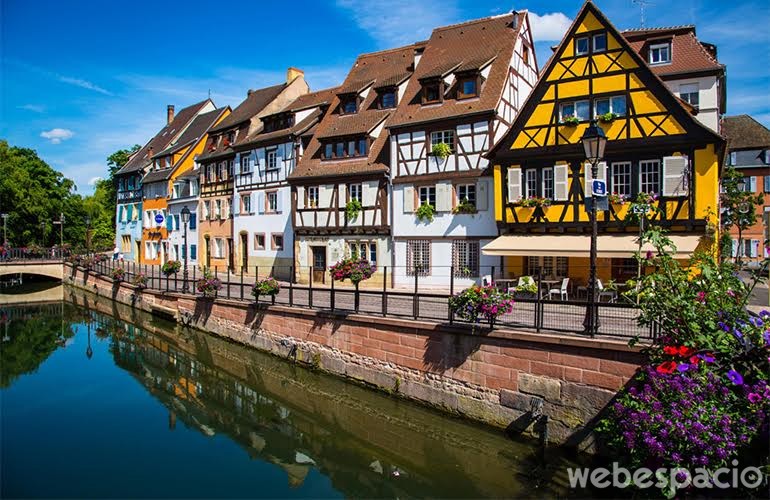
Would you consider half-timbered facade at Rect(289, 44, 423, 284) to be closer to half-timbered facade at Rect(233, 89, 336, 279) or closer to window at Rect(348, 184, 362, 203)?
window at Rect(348, 184, 362, 203)

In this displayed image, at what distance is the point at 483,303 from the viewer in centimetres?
1143

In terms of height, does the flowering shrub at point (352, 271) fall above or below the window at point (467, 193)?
below

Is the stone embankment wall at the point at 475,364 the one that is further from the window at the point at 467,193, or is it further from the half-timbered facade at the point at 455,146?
the window at the point at 467,193

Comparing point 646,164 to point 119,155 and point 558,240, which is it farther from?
point 119,155

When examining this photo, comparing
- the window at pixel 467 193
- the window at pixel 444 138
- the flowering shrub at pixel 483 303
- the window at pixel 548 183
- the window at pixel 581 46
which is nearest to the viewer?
the flowering shrub at pixel 483 303

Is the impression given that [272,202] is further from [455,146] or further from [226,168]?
[455,146]

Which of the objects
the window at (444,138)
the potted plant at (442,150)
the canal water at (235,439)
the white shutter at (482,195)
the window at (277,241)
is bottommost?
the canal water at (235,439)

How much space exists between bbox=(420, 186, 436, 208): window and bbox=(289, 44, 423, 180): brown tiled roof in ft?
6.50

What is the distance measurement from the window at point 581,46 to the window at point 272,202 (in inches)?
671

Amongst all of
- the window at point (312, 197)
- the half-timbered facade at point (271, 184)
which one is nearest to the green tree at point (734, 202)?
the window at point (312, 197)

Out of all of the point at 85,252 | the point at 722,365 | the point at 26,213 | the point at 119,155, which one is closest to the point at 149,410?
the point at 722,365

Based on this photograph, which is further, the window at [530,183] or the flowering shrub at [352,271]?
the window at [530,183]

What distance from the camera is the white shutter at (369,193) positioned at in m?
24.1

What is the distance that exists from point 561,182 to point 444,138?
5.40m
